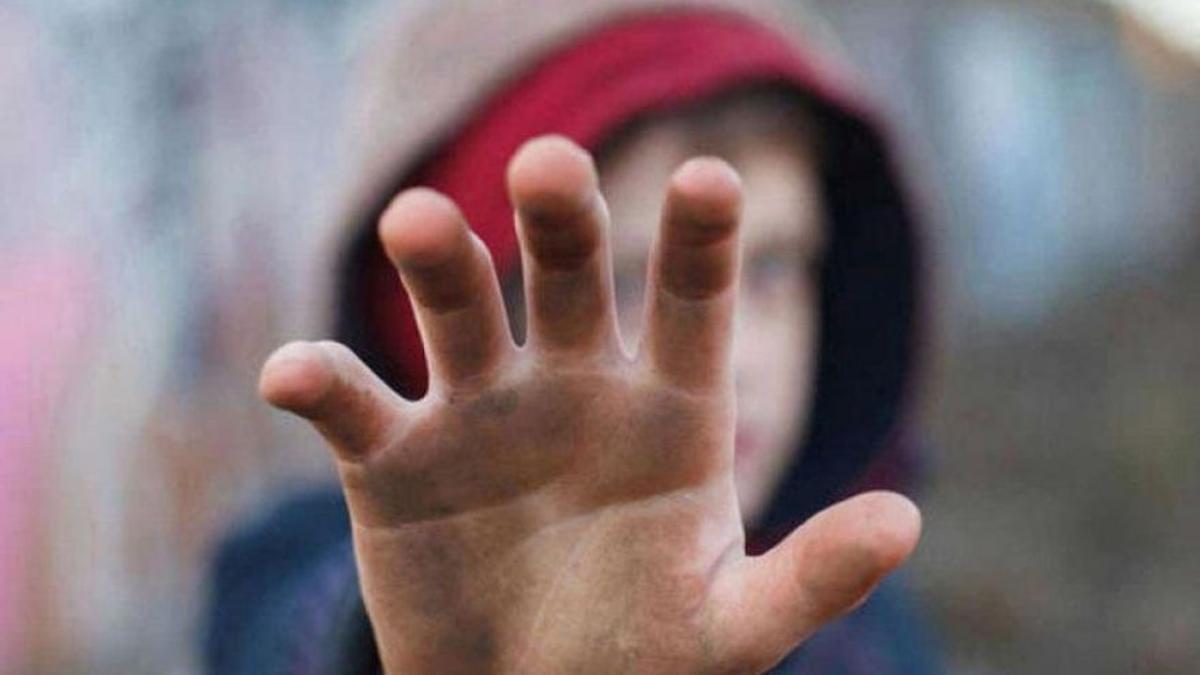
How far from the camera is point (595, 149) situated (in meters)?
1.00

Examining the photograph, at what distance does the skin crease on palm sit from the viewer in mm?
487

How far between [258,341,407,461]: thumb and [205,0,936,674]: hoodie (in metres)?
0.37

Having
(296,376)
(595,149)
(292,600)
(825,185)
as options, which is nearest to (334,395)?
(296,376)

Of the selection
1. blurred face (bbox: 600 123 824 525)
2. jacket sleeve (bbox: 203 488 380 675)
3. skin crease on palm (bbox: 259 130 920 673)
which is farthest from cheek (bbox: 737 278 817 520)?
skin crease on palm (bbox: 259 130 920 673)

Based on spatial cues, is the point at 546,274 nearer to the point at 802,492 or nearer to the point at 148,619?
the point at 802,492

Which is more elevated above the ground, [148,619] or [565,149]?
[565,149]

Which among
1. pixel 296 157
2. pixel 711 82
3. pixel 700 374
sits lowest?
pixel 700 374

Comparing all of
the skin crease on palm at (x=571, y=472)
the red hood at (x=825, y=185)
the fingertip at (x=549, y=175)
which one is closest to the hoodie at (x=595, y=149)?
the red hood at (x=825, y=185)

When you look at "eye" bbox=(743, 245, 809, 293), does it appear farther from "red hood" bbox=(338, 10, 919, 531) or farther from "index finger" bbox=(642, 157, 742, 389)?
"index finger" bbox=(642, 157, 742, 389)

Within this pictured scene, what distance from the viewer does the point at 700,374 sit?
52 cm

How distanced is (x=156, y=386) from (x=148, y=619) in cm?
22

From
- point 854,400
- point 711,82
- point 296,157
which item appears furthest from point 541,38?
point 296,157

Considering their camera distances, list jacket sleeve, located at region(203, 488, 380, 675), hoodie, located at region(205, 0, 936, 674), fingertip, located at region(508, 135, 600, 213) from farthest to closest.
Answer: hoodie, located at region(205, 0, 936, 674) < jacket sleeve, located at region(203, 488, 380, 675) < fingertip, located at region(508, 135, 600, 213)

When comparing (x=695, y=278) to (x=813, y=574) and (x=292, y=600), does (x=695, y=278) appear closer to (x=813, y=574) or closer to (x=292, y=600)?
(x=813, y=574)
